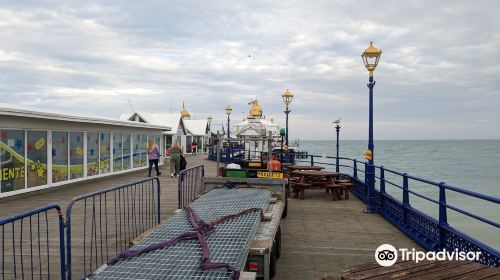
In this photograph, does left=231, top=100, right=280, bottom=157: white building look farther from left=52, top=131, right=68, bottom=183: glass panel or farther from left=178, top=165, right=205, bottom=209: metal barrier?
left=52, top=131, right=68, bottom=183: glass panel

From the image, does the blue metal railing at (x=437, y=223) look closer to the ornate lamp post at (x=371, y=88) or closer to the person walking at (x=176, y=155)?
the ornate lamp post at (x=371, y=88)

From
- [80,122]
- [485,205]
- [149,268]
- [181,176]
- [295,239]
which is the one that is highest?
[80,122]

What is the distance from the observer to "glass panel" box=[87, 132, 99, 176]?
681 inches

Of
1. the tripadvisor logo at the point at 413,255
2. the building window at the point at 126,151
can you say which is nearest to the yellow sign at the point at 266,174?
the tripadvisor logo at the point at 413,255

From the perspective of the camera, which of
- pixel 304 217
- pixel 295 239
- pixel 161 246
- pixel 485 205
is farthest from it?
pixel 485 205

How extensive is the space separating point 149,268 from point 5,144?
1065 cm

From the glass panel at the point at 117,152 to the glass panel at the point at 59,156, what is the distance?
14.2 ft

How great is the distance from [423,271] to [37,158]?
13.7 m

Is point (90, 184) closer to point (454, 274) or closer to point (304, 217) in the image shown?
point (304, 217)

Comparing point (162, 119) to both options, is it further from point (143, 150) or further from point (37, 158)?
point (37, 158)

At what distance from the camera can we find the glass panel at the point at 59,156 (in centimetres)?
1477

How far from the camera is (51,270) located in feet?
19.2

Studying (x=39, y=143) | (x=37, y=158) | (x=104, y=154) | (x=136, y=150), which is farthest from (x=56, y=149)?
(x=136, y=150)

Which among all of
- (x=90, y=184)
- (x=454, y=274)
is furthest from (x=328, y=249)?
(x=90, y=184)
